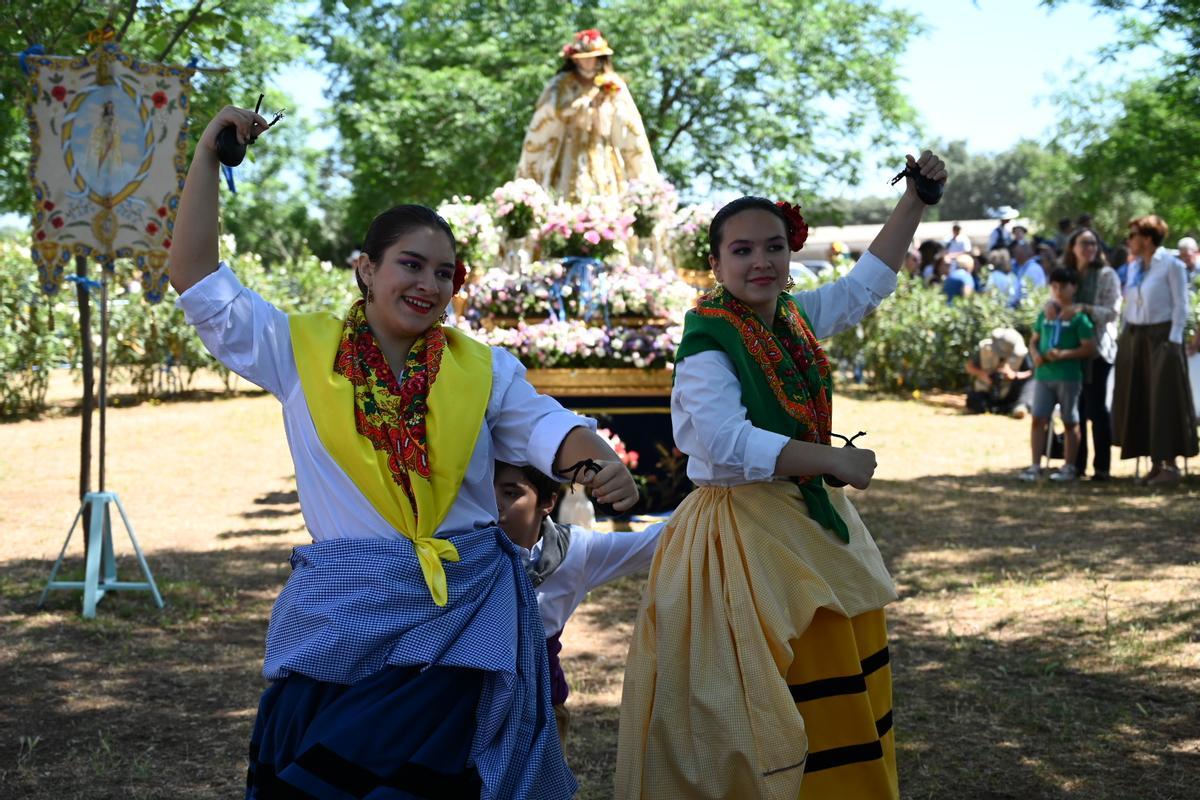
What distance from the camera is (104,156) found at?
6684 mm

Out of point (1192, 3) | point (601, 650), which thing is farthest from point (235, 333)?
point (1192, 3)

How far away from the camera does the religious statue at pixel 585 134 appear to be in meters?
9.50

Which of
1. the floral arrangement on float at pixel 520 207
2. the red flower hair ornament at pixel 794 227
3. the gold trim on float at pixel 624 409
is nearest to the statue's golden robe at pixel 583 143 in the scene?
the floral arrangement on float at pixel 520 207

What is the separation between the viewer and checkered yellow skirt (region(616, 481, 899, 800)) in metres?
3.35

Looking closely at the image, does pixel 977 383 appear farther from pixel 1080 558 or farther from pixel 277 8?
pixel 277 8

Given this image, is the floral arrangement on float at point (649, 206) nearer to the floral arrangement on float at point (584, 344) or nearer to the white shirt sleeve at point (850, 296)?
the floral arrangement on float at point (584, 344)

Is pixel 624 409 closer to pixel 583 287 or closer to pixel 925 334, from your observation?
pixel 583 287

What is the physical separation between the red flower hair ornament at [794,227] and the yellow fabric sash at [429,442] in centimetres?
120

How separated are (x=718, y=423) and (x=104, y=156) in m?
4.44

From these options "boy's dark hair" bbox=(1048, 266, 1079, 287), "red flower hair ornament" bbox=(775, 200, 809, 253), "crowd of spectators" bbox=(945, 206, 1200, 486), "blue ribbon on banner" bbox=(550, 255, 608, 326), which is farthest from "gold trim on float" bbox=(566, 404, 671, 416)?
"red flower hair ornament" bbox=(775, 200, 809, 253)

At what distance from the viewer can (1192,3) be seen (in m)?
8.83

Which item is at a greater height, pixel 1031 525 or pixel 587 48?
pixel 587 48

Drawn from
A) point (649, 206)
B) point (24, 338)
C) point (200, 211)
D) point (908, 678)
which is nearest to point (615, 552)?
point (200, 211)

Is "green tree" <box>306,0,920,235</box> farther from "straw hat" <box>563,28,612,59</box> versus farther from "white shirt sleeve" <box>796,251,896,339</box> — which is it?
"white shirt sleeve" <box>796,251,896,339</box>
